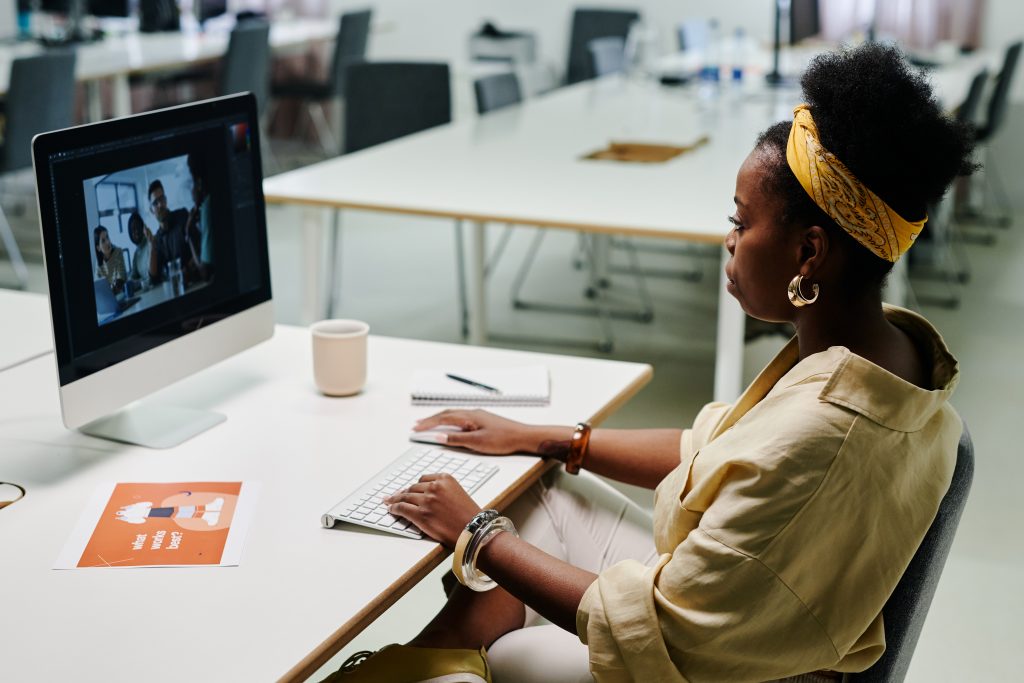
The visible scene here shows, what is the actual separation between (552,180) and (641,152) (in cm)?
58

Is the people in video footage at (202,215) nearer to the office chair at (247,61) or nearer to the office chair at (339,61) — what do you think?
the office chair at (247,61)

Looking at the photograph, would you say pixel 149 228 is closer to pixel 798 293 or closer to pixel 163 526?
pixel 163 526

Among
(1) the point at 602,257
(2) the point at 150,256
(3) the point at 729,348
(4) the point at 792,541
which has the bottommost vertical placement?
(1) the point at 602,257

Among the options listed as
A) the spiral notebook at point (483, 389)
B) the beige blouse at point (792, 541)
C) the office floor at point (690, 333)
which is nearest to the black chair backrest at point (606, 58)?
the office floor at point (690, 333)

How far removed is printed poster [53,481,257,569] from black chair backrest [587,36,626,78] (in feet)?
15.1

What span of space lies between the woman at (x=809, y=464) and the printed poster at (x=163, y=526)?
0.21 meters

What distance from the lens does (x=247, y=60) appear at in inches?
236

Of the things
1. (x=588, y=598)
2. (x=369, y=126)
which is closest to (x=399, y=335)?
(x=369, y=126)

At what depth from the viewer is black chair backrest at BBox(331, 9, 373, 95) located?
22.0ft

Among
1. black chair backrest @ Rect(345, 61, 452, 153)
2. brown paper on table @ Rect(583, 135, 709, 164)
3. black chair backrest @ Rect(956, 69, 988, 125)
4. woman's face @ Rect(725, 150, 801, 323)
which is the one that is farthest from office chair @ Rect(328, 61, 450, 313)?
woman's face @ Rect(725, 150, 801, 323)

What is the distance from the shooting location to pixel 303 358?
1.93 m

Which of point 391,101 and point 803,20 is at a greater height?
point 803,20

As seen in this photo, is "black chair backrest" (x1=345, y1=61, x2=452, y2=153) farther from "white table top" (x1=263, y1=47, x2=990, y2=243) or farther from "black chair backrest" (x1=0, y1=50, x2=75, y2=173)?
"black chair backrest" (x1=0, y1=50, x2=75, y2=173)

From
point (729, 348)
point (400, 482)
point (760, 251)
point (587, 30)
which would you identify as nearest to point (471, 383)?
point (400, 482)
